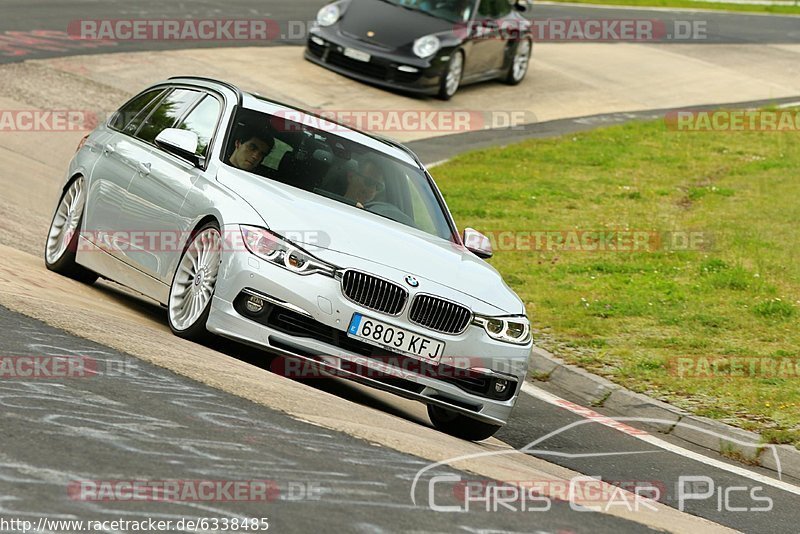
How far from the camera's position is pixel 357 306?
27.0ft

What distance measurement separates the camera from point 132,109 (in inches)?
434

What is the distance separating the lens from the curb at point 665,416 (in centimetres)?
945

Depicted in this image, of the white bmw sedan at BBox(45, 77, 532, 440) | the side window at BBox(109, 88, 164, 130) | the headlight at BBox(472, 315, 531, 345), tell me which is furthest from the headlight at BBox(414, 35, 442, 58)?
the headlight at BBox(472, 315, 531, 345)

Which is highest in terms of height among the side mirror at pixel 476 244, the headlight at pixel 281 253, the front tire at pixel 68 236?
the headlight at pixel 281 253

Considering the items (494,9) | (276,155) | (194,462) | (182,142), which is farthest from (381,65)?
(194,462)

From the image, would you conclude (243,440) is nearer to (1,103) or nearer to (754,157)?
(1,103)

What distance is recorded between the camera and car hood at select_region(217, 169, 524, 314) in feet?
27.6

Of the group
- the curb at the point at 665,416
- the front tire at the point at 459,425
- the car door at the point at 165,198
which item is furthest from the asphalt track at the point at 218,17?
the front tire at the point at 459,425

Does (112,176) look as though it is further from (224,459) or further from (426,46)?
(426,46)

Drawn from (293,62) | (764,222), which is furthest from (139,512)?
(293,62)

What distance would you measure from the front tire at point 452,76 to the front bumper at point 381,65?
0.43 feet

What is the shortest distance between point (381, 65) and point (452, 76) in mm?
1336

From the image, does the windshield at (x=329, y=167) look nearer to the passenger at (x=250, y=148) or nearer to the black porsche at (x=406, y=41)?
the passenger at (x=250, y=148)

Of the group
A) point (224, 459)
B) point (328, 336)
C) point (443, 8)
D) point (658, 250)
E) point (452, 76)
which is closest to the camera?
point (224, 459)
